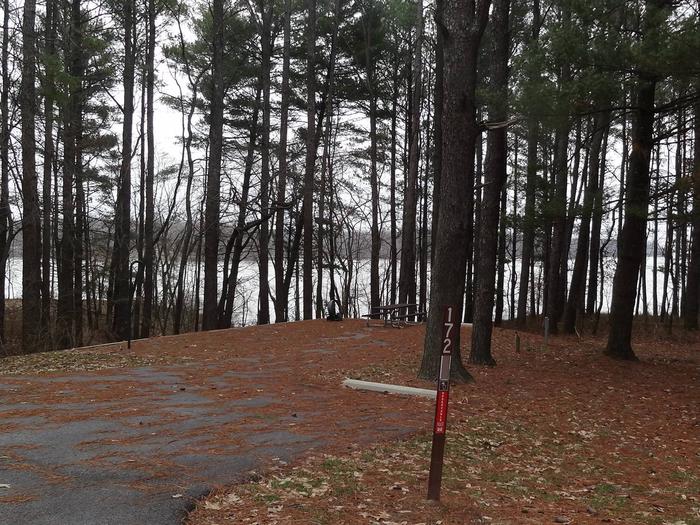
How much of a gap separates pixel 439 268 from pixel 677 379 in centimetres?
532

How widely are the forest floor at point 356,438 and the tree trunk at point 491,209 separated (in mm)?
706

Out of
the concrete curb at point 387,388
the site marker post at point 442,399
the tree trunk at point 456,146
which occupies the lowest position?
→ the concrete curb at point 387,388

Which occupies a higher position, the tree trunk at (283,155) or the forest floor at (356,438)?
the tree trunk at (283,155)

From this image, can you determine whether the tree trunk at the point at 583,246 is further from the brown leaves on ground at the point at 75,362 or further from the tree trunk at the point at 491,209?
the brown leaves on ground at the point at 75,362

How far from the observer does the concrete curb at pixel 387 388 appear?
7777 mm

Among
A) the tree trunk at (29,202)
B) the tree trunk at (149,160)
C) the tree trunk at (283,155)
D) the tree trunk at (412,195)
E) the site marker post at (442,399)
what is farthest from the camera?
the tree trunk at (283,155)

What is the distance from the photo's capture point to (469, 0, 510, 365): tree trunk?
10711 mm

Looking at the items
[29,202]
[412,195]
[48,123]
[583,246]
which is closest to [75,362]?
[29,202]

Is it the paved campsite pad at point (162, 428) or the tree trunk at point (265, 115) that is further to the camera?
the tree trunk at point (265, 115)

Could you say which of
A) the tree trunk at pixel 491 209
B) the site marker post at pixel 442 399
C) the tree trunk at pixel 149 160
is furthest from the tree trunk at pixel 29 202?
the site marker post at pixel 442 399

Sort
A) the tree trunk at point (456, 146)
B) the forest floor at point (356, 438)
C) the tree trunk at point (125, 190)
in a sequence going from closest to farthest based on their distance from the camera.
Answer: the forest floor at point (356, 438) → the tree trunk at point (456, 146) → the tree trunk at point (125, 190)

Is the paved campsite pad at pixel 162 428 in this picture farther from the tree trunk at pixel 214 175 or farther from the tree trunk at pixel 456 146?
the tree trunk at pixel 214 175

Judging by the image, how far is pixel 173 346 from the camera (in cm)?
1230

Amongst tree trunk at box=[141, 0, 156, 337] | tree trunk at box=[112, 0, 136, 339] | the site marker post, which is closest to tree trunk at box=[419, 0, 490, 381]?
the site marker post
